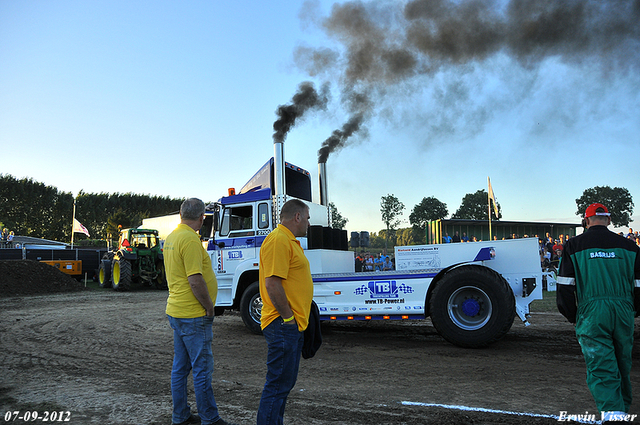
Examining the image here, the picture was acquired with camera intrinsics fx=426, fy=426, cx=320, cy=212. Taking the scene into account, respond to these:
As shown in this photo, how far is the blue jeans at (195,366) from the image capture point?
11.2 feet

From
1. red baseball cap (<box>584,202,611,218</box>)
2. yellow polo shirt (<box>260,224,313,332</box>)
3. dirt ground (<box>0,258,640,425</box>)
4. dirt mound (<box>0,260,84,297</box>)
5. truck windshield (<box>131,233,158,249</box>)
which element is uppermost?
truck windshield (<box>131,233,158,249</box>)

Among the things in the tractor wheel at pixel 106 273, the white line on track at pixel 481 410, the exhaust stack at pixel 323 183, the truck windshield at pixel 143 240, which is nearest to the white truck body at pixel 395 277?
the exhaust stack at pixel 323 183

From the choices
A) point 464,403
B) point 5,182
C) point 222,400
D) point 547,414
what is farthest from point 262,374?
point 5,182

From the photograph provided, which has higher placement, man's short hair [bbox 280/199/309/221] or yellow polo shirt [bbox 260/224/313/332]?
man's short hair [bbox 280/199/309/221]

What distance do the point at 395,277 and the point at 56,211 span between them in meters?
48.2

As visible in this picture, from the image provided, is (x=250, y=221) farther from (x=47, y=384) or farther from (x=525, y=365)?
(x=525, y=365)

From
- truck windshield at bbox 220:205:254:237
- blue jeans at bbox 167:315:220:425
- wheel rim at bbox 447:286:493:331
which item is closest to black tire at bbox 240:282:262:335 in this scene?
truck windshield at bbox 220:205:254:237

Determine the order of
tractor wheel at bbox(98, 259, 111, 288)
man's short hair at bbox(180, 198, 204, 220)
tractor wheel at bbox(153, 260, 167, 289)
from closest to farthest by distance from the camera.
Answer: man's short hair at bbox(180, 198, 204, 220) → tractor wheel at bbox(153, 260, 167, 289) → tractor wheel at bbox(98, 259, 111, 288)

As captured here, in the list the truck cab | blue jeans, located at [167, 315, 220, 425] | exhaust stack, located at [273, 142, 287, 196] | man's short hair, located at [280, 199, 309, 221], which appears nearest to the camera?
man's short hair, located at [280, 199, 309, 221]

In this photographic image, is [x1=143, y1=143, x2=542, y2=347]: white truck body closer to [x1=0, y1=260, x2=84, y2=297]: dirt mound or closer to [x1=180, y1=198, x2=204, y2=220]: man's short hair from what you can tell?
[x1=180, y1=198, x2=204, y2=220]: man's short hair

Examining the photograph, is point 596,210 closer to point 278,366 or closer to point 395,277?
point 278,366

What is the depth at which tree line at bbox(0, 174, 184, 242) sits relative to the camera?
42.8 metres

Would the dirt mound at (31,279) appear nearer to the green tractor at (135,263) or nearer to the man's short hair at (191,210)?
the green tractor at (135,263)

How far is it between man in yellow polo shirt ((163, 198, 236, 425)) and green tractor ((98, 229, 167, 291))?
16816mm
